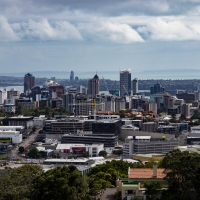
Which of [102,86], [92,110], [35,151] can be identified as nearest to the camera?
[35,151]

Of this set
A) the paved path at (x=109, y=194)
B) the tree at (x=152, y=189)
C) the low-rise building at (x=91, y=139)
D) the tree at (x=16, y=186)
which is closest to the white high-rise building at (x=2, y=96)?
the low-rise building at (x=91, y=139)

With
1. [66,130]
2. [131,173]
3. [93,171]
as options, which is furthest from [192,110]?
[131,173]

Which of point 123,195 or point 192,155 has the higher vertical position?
point 192,155

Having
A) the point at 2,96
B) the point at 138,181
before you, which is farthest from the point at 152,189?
the point at 2,96

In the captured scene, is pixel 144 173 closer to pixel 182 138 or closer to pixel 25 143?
pixel 25 143

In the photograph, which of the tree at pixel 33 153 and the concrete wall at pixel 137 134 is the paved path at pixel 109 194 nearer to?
the tree at pixel 33 153

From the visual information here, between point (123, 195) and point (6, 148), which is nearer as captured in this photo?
point (123, 195)

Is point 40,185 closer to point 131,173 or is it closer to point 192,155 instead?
point 131,173
